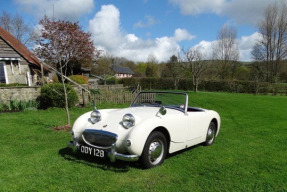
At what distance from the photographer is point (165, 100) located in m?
5.09

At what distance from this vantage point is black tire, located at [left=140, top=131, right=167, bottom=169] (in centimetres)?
365

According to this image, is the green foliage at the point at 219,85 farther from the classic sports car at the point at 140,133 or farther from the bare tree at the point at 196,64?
the classic sports car at the point at 140,133

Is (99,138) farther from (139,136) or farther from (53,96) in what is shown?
(53,96)

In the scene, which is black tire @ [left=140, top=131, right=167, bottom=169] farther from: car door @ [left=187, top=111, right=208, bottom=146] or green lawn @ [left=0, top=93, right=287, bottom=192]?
car door @ [left=187, top=111, right=208, bottom=146]

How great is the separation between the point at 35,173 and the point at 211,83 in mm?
28981

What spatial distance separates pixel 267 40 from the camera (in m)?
37.6

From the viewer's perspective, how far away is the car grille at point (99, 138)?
3677mm

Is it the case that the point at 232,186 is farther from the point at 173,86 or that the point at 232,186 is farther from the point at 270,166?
the point at 173,86

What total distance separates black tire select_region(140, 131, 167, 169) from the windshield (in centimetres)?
111

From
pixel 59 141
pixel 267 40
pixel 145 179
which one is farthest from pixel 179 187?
pixel 267 40

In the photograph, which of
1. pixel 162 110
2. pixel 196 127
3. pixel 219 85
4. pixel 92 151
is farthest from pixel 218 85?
pixel 92 151

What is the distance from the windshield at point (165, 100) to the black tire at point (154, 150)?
1.11 meters

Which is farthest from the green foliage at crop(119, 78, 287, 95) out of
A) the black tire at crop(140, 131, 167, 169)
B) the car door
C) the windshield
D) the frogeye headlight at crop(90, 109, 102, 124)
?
the black tire at crop(140, 131, 167, 169)

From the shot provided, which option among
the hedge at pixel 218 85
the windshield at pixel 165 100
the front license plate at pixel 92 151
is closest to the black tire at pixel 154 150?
Result: the front license plate at pixel 92 151
